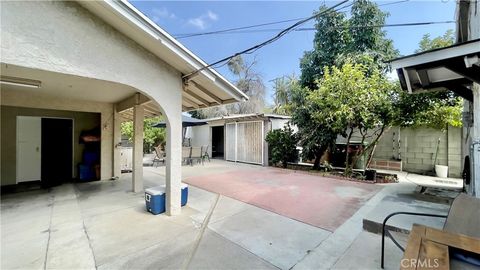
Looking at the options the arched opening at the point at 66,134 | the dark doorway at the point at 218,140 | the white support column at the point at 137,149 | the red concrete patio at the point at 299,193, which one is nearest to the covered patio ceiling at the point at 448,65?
the red concrete patio at the point at 299,193

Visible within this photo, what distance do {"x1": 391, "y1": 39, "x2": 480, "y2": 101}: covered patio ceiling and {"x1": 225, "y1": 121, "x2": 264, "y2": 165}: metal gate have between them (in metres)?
8.19

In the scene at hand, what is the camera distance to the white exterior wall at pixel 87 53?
2.84 meters

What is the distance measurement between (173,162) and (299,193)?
3764 mm

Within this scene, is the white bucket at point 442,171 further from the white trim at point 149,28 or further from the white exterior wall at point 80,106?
the white exterior wall at point 80,106

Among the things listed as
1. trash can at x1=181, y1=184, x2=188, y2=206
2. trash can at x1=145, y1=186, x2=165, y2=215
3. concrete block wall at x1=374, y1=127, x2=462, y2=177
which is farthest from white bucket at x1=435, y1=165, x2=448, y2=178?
trash can at x1=145, y1=186, x2=165, y2=215

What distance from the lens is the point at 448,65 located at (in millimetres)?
3145

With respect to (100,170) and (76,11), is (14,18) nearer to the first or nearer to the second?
(76,11)

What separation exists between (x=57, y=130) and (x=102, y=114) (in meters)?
2.12

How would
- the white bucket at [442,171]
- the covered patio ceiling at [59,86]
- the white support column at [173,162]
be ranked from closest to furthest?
the covered patio ceiling at [59,86] → the white support column at [173,162] → the white bucket at [442,171]

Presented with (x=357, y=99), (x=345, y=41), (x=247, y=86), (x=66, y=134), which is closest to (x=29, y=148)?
(x=66, y=134)

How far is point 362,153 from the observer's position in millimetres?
9188

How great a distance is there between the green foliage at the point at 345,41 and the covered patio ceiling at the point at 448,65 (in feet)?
27.7

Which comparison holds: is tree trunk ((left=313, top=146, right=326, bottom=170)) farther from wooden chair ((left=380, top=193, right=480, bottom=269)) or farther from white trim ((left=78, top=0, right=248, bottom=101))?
wooden chair ((left=380, top=193, right=480, bottom=269))

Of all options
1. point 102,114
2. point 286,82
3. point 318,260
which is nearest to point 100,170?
point 102,114
